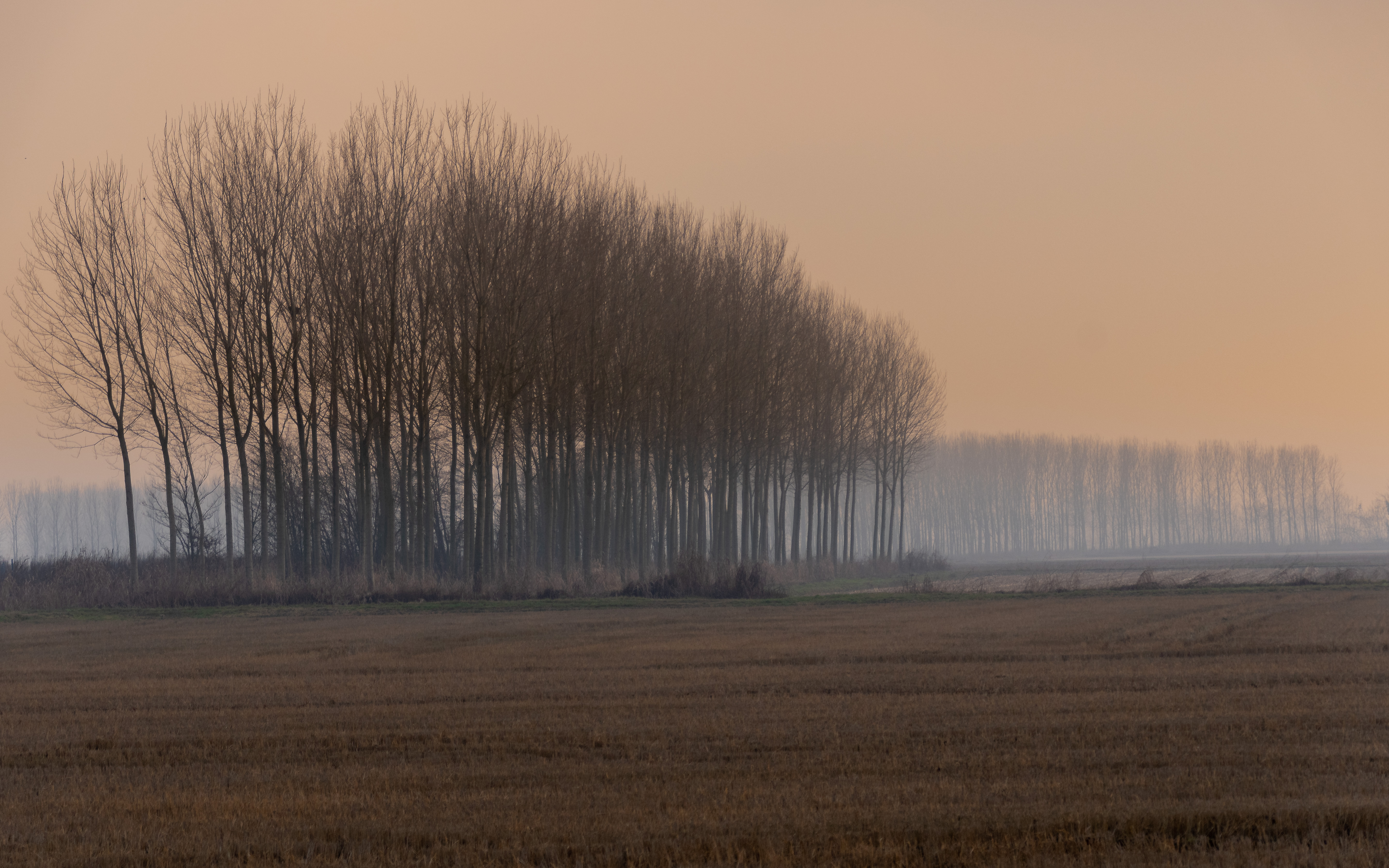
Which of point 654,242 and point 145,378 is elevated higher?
point 654,242

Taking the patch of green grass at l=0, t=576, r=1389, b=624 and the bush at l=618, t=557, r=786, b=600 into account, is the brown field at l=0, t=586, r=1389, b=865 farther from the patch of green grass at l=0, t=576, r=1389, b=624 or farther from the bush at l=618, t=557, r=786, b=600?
the bush at l=618, t=557, r=786, b=600

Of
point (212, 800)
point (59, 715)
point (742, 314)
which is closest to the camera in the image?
point (212, 800)

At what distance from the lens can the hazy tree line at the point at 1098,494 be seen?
14875 centimetres

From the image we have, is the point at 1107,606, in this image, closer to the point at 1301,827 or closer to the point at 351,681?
the point at 351,681

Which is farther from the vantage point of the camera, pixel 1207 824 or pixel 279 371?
pixel 279 371

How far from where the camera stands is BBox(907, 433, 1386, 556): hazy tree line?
14875cm

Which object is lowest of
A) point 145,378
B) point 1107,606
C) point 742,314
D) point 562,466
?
point 1107,606

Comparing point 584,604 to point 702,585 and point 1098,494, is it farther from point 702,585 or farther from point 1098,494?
point 1098,494

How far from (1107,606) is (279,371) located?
25173 mm

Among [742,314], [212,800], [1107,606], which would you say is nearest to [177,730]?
[212,800]

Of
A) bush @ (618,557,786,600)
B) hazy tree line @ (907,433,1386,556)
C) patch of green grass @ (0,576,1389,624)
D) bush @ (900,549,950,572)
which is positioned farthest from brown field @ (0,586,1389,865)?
hazy tree line @ (907,433,1386,556)

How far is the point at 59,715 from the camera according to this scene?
38.3ft

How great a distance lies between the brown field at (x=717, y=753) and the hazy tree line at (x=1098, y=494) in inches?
5207

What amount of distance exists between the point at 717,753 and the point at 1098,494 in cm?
15237
